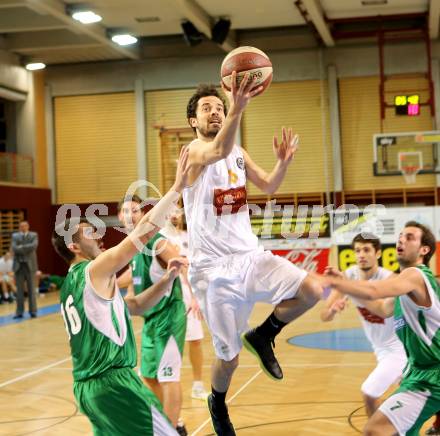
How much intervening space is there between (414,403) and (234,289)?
4.06ft

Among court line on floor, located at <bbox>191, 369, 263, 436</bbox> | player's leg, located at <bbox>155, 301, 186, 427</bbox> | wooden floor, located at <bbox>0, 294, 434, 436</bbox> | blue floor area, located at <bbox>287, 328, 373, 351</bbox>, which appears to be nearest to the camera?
player's leg, located at <bbox>155, 301, 186, 427</bbox>

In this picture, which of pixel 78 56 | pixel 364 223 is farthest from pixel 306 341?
pixel 78 56

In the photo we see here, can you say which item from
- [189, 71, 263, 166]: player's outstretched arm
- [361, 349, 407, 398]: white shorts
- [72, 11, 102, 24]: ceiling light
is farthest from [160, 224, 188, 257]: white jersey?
[72, 11, 102, 24]: ceiling light

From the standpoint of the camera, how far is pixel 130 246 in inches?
149

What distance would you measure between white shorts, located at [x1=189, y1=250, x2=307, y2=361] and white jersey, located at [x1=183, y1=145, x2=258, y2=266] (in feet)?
0.21

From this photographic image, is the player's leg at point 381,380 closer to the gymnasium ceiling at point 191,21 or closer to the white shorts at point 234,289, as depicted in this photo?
the white shorts at point 234,289

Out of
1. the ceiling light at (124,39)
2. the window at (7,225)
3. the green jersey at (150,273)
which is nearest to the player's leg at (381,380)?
the green jersey at (150,273)

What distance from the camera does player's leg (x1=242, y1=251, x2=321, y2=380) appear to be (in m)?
4.53

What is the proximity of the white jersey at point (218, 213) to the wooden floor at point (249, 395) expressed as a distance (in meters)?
2.24

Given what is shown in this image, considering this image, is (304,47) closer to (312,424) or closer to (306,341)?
(306,341)

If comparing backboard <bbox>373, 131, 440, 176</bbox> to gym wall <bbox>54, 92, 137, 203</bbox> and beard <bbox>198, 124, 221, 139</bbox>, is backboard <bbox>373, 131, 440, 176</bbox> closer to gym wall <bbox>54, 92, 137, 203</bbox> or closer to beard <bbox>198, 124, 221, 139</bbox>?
gym wall <bbox>54, 92, 137, 203</bbox>

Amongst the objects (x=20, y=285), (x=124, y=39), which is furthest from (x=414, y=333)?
(x=124, y=39)

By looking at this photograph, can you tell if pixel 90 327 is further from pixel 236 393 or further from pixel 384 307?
pixel 236 393

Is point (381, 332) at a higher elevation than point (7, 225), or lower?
lower
